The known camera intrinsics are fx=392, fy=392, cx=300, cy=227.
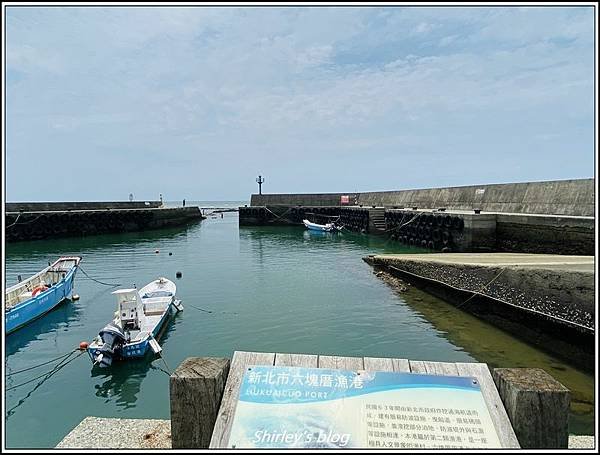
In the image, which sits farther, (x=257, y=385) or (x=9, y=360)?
(x=9, y=360)

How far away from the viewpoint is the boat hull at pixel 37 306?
1207cm

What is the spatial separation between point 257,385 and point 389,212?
3319 centimetres

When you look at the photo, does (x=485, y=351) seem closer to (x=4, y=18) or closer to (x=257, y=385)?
(x=257, y=385)

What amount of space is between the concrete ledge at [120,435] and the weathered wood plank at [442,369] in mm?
3025

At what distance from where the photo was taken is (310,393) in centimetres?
331

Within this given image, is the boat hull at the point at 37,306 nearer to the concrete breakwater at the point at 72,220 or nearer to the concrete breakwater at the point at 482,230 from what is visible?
the concrete breakwater at the point at 482,230

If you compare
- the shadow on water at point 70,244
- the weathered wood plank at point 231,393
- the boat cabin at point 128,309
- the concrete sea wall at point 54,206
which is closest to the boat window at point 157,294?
the boat cabin at point 128,309

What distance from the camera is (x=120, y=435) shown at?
188 inches

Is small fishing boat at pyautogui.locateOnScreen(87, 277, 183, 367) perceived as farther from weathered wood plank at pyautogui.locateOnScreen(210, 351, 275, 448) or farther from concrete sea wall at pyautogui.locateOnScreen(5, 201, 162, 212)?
concrete sea wall at pyautogui.locateOnScreen(5, 201, 162, 212)

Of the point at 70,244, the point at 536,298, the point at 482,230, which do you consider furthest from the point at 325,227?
the point at 536,298

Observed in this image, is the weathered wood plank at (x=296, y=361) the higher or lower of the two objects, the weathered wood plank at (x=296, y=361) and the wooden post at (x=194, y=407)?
the higher

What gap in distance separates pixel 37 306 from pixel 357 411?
14.1 m

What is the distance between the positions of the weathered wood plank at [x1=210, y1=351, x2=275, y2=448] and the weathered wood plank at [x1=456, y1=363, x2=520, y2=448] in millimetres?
1808

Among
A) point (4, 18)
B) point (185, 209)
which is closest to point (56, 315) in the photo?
point (4, 18)
